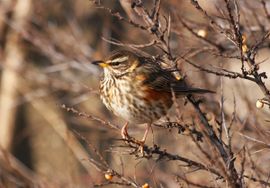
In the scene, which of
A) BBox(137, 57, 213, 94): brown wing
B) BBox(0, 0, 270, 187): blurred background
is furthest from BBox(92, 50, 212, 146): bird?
BBox(0, 0, 270, 187): blurred background

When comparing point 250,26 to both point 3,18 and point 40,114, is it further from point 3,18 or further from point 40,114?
point 40,114

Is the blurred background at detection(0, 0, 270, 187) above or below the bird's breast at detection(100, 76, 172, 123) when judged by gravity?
above

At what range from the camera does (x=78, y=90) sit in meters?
10.5

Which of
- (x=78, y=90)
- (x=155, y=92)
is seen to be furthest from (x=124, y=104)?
(x=78, y=90)

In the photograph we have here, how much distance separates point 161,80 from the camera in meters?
6.28

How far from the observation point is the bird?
6320 mm

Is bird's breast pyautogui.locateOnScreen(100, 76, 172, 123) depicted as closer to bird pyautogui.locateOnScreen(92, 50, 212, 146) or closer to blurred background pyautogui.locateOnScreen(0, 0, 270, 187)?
bird pyautogui.locateOnScreen(92, 50, 212, 146)

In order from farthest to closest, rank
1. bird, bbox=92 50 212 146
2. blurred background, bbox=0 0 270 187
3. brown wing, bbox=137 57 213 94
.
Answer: blurred background, bbox=0 0 270 187 < bird, bbox=92 50 212 146 < brown wing, bbox=137 57 213 94

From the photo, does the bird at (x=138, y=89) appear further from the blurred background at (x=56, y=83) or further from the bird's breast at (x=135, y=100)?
the blurred background at (x=56, y=83)

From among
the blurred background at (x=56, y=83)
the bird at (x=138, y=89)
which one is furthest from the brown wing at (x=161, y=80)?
the blurred background at (x=56, y=83)

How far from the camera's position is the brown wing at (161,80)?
19.6 feet

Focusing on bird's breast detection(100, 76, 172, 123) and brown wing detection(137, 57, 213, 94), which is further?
bird's breast detection(100, 76, 172, 123)

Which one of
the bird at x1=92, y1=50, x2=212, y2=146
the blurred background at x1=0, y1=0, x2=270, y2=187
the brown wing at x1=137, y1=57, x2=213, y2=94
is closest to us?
the brown wing at x1=137, y1=57, x2=213, y2=94

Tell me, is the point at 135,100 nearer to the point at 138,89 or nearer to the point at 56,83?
the point at 138,89
